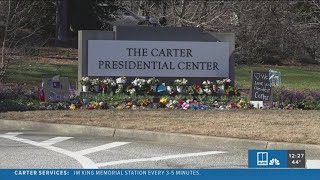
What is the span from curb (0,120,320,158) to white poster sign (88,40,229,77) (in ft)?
14.9

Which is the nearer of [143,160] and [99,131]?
[143,160]

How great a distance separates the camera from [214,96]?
55.1 ft

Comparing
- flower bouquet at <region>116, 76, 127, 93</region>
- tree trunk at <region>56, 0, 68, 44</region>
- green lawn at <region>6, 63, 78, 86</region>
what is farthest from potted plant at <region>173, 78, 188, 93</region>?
tree trunk at <region>56, 0, 68, 44</region>

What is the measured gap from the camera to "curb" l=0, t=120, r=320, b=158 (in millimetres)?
9702

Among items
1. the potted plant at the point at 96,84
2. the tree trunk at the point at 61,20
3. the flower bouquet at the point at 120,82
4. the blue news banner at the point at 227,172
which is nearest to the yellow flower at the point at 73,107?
the potted plant at the point at 96,84

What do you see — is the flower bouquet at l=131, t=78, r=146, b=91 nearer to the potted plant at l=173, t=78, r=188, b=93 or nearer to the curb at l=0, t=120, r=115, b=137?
the potted plant at l=173, t=78, r=188, b=93

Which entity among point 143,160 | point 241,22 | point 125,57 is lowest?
point 143,160

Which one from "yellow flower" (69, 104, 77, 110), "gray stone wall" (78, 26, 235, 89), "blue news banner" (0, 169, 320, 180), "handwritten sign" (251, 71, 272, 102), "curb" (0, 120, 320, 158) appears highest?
"gray stone wall" (78, 26, 235, 89)

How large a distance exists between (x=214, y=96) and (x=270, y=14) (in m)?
19.7

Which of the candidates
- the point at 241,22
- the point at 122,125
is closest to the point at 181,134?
the point at 122,125

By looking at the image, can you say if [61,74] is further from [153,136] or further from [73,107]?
[153,136]

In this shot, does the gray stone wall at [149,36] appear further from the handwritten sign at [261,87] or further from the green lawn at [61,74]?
the green lawn at [61,74]

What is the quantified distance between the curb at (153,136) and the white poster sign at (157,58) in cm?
454

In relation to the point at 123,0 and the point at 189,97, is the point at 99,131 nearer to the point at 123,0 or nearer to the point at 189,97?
the point at 189,97
